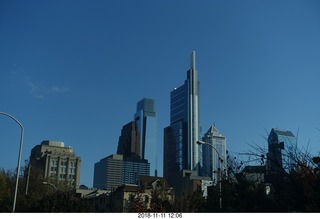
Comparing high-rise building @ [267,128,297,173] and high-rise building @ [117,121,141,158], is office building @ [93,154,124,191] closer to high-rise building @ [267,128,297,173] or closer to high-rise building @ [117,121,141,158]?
high-rise building @ [117,121,141,158]

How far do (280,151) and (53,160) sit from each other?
55564 millimetres

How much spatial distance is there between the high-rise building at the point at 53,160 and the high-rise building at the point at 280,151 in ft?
136

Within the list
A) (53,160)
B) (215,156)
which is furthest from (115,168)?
(215,156)

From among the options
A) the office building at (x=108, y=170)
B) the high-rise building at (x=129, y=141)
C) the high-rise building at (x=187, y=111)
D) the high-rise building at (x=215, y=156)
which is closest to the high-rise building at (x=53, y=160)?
the office building at (x=108, y=170)

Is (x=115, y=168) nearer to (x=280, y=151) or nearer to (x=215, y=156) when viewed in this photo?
(x=215, y=156)

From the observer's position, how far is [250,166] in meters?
16.1

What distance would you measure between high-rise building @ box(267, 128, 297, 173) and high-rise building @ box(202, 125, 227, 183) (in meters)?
3.25

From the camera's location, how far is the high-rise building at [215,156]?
719 inches

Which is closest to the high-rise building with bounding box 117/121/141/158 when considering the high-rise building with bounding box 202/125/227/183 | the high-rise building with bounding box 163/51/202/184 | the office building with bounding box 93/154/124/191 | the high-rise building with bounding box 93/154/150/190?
the high-rise building with bounding box 93/154/150/190

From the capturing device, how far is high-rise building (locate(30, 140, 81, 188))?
5558 centimetres

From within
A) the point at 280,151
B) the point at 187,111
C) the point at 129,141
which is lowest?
the point at 280,151

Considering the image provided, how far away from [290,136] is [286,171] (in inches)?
70.3

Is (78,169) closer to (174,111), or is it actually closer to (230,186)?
(230,186)

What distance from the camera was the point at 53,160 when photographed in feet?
213
